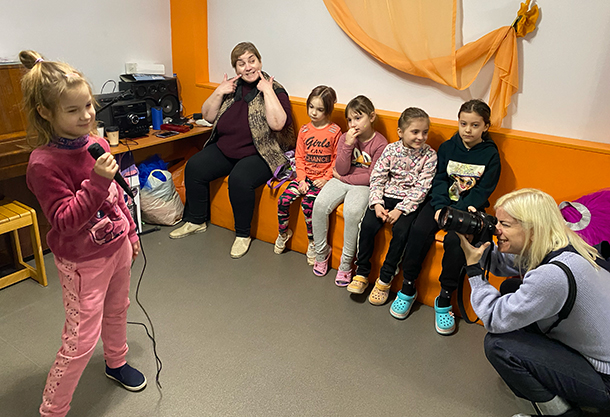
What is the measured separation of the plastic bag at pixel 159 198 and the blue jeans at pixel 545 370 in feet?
7.26

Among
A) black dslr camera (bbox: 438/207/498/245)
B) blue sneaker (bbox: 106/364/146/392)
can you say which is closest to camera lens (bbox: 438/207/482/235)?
black dslr camera (bbox: 438/207/498/245)

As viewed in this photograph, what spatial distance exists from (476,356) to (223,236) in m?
1.72

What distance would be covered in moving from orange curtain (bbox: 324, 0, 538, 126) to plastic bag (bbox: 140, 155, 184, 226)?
160 cm

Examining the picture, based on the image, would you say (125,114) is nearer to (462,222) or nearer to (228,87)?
(228,87)

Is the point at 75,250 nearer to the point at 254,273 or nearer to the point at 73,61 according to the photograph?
the point at 254,273

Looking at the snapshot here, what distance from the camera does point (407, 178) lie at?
99.5 inches

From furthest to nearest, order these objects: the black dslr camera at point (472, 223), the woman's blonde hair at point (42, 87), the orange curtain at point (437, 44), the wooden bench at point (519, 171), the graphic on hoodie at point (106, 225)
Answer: the orange curtain at point (437, 44)
the wooden bench at point (519, 171)
the black dslr camera at point (472, 223)
the graphic on hoodie at point (106, 225)
the woman's blonde hair at point (42, 87)

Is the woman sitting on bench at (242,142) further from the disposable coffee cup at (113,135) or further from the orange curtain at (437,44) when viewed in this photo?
the orange curtain at (437,44)

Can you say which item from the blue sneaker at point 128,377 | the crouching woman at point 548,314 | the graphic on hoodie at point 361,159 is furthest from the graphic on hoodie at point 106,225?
the graphic on hoodie at point 361,159

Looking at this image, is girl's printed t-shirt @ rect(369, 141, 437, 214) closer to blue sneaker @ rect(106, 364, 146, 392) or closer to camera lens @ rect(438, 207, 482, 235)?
camera lens @ rect(438, 207, 482, 235)

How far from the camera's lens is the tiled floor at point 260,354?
183cm

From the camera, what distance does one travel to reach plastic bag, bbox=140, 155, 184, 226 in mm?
3105


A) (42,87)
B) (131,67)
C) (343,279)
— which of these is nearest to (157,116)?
(131,67)

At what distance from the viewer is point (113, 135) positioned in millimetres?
2875
